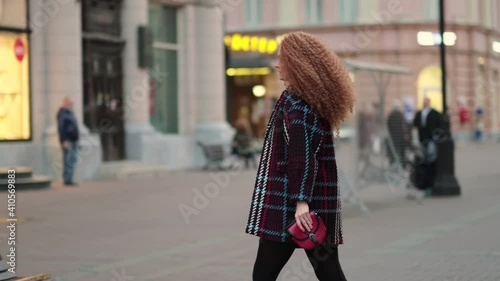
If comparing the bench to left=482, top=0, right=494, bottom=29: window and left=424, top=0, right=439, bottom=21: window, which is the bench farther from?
left=482, top=0, right=494, bottom=29: window

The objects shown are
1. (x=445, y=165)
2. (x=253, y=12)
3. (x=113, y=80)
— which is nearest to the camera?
(x=445, y=165)

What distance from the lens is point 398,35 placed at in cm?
4888

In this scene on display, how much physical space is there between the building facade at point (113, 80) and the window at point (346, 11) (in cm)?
2301

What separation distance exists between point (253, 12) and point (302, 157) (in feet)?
154

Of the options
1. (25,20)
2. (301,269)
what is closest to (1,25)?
(25,20)

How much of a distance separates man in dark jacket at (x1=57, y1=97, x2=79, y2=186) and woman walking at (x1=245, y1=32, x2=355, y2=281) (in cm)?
1549

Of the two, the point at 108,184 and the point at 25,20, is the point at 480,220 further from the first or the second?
the point at 25,20

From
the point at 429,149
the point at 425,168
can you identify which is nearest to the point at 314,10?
the point at 429,149

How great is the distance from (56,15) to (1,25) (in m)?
1.39

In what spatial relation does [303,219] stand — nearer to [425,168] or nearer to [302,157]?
[302,157]

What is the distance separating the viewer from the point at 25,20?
69.0 feet

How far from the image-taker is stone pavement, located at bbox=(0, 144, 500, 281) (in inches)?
360

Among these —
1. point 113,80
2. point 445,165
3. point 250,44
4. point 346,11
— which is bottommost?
point 445,165

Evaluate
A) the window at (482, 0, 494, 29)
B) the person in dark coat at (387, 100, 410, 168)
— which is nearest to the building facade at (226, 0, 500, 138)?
the window at (482, 0, 494, 29)
